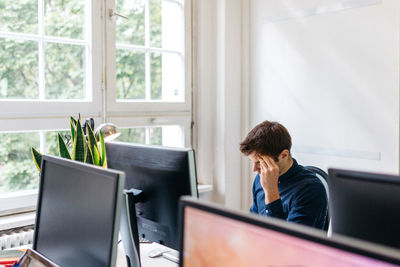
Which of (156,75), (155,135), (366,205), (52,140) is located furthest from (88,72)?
(366,205)

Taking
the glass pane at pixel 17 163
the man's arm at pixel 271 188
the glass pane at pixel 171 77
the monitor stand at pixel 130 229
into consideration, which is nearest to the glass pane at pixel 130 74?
the glass pane at pixel 171 77

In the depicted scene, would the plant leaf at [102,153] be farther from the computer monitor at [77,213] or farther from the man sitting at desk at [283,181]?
the man sitting at desk at [283,181]

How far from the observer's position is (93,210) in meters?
1.01

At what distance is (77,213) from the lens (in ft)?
3.59

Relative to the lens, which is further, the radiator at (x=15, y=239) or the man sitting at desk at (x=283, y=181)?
the radiator at (x=15, y=239)

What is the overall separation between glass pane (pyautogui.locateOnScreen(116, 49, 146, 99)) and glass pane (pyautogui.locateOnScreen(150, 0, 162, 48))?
16 cm

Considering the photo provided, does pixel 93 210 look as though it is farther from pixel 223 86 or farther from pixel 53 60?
pixel 223 86

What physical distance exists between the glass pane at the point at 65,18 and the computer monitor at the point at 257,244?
1983 mm

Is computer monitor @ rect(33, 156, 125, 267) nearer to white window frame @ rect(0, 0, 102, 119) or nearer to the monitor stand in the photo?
the monitor stand

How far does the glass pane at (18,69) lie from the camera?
2.31m

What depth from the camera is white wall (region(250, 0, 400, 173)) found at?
93.4 inches

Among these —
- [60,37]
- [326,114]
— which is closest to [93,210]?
[60,37]

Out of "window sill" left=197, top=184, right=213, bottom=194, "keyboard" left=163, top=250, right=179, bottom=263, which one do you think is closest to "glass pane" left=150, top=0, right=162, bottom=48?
"window sill" left=197, top=184, right=213, bottom=194

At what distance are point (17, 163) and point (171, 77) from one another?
1.19m
